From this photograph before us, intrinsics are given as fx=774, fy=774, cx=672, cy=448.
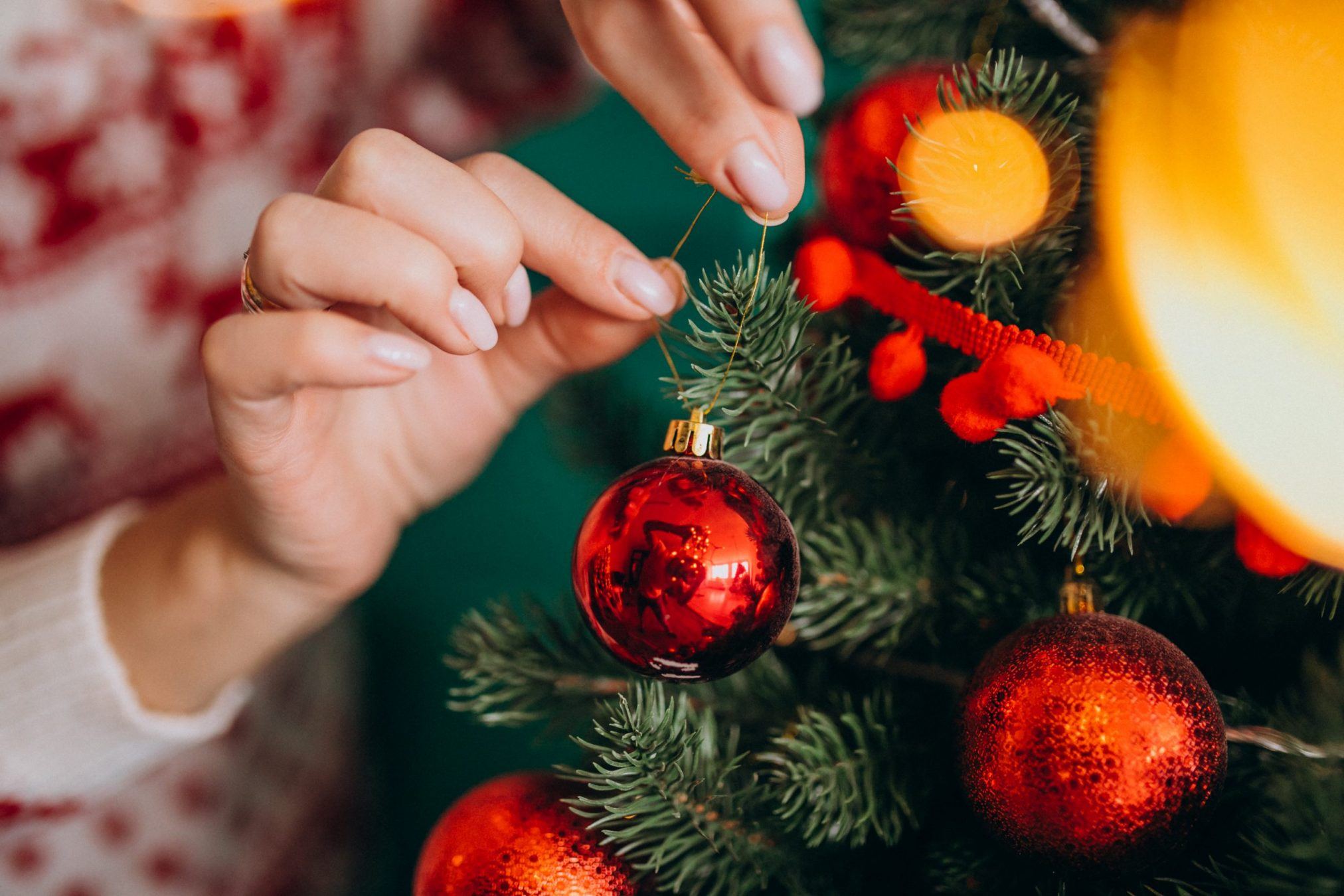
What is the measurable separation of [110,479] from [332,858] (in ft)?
1.36

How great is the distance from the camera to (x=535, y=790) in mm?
386

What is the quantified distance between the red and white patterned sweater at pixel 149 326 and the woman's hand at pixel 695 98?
1.23ft

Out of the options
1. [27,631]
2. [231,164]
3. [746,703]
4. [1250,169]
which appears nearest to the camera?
[1250,169]

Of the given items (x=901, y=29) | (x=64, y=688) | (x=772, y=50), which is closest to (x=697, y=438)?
(x=772, y=50)

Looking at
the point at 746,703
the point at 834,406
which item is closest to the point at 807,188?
the point at 834,406

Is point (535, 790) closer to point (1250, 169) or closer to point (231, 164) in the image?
point (1250, 169)

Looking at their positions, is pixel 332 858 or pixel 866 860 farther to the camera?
pixel 332 858

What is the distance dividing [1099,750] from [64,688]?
630 mm

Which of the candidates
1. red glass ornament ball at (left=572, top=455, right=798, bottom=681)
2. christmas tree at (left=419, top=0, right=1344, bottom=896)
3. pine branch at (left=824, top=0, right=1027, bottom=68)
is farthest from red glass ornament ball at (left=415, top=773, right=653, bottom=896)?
pine branch at (left=824, top=0, right=1027, bottom=68)

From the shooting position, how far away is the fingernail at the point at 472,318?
0.36 m

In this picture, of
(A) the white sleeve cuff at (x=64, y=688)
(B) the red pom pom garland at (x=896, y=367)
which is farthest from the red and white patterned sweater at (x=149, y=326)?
(B) the red pom pom garland at (x=896, y=367)

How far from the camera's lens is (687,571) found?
0.30 meters

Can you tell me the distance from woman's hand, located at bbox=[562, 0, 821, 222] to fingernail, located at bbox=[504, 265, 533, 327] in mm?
108

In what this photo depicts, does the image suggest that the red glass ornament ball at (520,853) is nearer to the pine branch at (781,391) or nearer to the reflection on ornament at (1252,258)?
the pine branch at (781,391)
